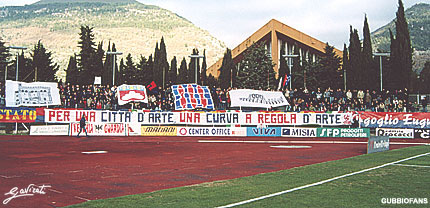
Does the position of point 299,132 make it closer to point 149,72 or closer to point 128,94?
point 128,94

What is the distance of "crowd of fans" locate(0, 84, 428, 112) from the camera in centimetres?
3706

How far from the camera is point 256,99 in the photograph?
3697 centimetres

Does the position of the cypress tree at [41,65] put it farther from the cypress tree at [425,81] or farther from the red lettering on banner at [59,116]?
the cypress tree at [425,81]

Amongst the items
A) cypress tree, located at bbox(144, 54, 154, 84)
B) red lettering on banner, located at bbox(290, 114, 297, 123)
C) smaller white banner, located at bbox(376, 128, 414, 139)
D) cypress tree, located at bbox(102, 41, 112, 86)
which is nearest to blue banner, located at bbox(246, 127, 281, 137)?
red lettering on banner, located at bbox(290, 114, 297, 123)

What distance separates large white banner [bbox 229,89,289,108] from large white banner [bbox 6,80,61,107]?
15.7m

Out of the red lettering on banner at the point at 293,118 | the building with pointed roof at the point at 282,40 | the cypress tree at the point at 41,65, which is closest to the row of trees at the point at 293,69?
the cypress tree at the point at 41,65

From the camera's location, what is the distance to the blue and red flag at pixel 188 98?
37.0 metres

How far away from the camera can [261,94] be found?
1465 inches

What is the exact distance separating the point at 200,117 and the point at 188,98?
2.47 metres

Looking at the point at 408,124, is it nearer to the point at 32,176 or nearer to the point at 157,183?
the point at 157,183

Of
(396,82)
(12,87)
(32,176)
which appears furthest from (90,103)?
(396,82)

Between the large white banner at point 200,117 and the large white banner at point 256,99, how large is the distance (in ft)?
4.53

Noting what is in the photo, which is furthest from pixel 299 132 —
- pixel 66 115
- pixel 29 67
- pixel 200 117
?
pixel 29 67

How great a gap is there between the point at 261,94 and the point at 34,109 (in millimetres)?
19823
